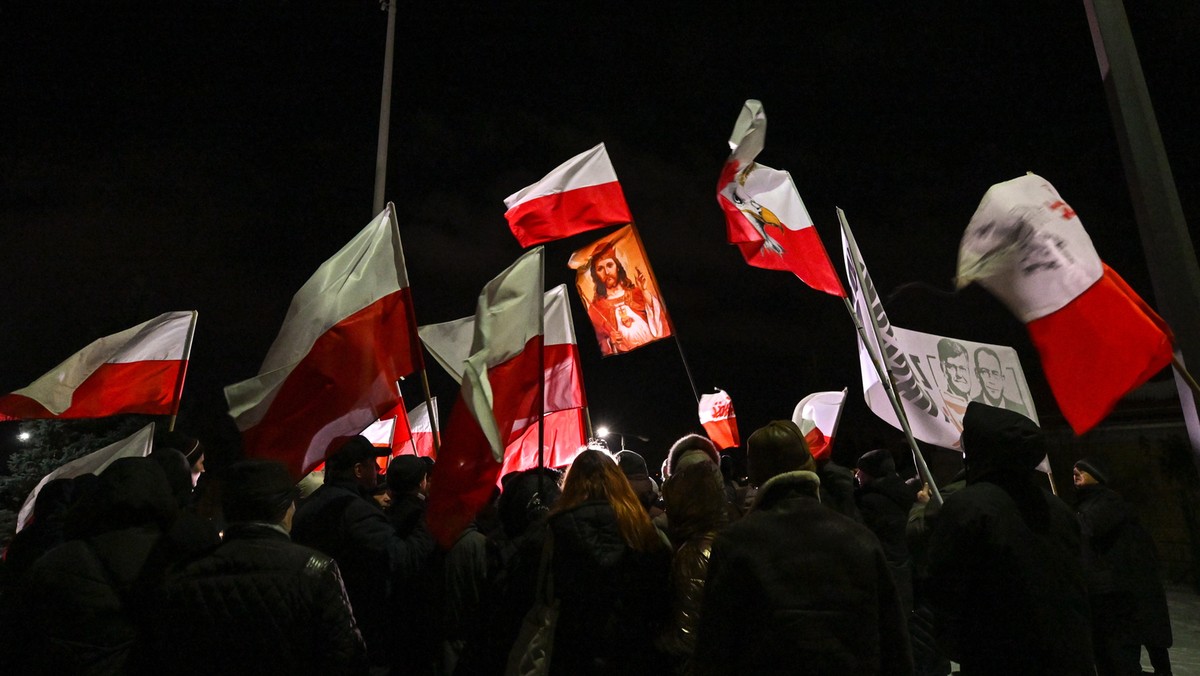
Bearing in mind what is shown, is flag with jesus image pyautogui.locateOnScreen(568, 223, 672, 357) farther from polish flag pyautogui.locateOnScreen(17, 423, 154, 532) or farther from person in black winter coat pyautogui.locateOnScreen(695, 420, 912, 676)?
person in black winter coat pyautogui.locateOnScreen(695, 420, 912, 676)

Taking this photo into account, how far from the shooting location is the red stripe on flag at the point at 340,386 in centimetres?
461

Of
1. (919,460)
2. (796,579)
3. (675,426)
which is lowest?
(675,426)

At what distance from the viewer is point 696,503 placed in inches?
131

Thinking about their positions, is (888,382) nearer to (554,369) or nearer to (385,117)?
(554,369)

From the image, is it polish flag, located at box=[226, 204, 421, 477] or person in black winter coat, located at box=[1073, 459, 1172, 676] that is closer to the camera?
polish flag, located at box=[226, 204, 421, 477]

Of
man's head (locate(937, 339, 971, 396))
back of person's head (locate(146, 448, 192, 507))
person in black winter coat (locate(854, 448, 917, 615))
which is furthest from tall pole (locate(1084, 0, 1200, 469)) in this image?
back of person's head (locate(146, 448, 192, 507))

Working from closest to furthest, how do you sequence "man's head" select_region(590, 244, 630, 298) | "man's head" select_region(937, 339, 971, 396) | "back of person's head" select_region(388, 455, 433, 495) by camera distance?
"back of person's head" select_region(388, 455, 433, 495) → "man's head" select_region(937, 339, 971, 396) → "man's head" select_region(590, 244, 630, 298)

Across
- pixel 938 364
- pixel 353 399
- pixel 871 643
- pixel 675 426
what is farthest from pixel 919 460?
pixel 675 426

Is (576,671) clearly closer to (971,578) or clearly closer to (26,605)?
(971,578)

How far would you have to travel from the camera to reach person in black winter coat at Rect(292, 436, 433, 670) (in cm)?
415

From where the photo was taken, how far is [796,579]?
251cm

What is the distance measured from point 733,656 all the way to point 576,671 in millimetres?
947

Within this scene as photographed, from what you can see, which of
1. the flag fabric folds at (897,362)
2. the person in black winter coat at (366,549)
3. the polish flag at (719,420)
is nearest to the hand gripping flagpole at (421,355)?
the person in black winter coat at (366,549)

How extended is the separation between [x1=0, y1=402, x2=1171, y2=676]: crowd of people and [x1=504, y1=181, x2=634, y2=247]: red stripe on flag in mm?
4901
